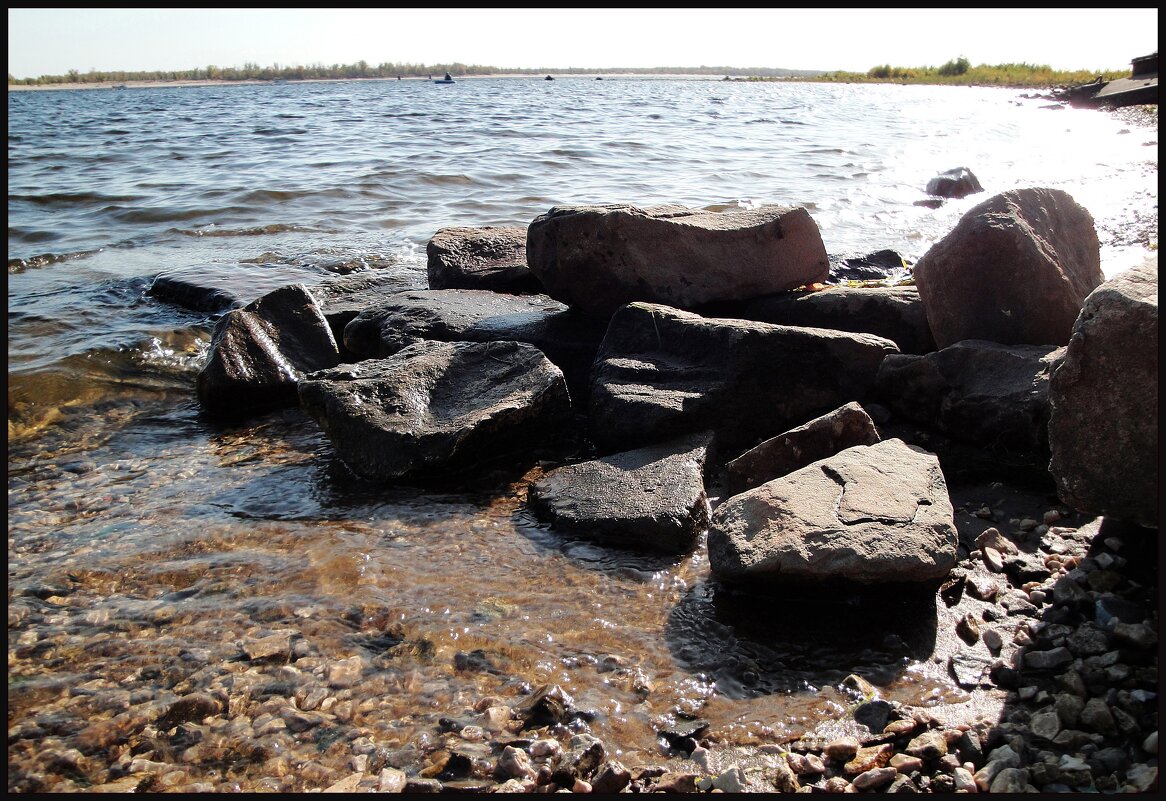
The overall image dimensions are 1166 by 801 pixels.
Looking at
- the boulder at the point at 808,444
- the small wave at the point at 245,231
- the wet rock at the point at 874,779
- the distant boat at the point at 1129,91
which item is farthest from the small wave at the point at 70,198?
the distant boat at the point at 1129,91

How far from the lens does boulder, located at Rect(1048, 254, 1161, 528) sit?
2873 mm

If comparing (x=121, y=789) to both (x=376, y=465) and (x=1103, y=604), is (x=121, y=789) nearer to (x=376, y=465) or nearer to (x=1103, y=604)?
(x=376, y=465)

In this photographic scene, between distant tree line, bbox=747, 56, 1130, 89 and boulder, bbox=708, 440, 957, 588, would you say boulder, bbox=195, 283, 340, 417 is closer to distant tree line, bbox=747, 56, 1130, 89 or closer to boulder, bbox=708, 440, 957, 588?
boulder, bbox=708, 440, 957, 588

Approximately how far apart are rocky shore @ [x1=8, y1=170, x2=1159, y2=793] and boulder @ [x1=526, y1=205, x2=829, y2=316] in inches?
0.8

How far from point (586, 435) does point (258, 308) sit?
8.39ft

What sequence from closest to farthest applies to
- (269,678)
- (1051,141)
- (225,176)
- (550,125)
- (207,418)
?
(269,678) → (207,418) → (225,176) → (1051,141) → (550,125)

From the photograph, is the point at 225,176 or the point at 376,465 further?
the point at 225,176

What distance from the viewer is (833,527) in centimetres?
314

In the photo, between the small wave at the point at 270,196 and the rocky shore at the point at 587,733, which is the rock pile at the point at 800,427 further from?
the small wave at the point at 270,196

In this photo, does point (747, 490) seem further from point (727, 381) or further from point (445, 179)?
point (445, 179)

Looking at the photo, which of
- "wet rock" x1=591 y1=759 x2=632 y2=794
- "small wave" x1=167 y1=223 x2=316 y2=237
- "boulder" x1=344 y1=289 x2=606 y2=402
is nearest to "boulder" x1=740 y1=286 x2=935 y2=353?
"boulder" x1=344 y1=289 x2=606 y2=402

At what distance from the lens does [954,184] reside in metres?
13.5

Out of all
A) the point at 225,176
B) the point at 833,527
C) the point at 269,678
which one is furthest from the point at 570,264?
the point at 225,176

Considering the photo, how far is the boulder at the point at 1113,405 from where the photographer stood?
287 cm
